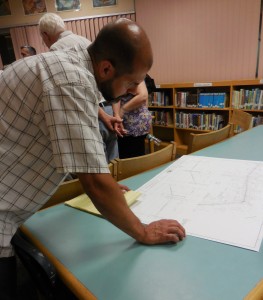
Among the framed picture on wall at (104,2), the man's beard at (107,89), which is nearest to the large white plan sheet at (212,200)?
the man's beard at (107,89)

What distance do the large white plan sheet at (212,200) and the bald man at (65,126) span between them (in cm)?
13

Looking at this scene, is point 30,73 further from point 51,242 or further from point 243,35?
point 243,35

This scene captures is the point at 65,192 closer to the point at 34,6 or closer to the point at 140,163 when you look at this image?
the point at 140,163

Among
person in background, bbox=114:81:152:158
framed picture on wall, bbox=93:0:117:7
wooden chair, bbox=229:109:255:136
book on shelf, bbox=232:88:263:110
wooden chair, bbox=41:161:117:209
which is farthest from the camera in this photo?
framed picture on wall, bbox=93:0:117:7

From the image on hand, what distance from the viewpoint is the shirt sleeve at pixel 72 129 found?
670 mm

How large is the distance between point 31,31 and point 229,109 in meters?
3.68

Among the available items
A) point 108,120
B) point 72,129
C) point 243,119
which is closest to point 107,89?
point 72,129

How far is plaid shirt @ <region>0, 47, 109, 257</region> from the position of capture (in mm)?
675

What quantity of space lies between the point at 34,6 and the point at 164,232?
5048 mm

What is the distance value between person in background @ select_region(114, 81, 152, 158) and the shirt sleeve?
1.47 metres

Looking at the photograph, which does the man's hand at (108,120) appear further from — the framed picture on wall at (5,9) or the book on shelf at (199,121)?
the framed picture on wall at (5,9)

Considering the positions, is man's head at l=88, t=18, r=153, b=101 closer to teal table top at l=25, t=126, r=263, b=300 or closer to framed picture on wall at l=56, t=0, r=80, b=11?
teal table top at l=25, t=126, r=263, b=300

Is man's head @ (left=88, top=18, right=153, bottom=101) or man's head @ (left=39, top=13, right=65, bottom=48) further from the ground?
man's head @ (left=39, top=13, right=65, bottom=48)

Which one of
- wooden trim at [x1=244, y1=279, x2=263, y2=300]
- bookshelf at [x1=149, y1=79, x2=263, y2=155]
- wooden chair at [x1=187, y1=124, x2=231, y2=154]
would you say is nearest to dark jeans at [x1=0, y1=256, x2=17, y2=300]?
wooden trim at [x1=244, y1=279, x2=263, y2=300]
